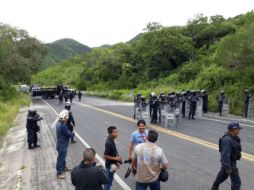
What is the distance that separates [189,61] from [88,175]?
193 ft

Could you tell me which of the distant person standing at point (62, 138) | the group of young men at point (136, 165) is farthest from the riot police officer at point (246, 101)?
the group of young men at point (136, 165)

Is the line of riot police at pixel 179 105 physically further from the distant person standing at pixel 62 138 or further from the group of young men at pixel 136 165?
the group of young men at pixel 136 165

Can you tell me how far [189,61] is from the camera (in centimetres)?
6356

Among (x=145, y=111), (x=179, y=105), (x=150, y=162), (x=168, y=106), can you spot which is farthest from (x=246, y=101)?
(x=150, y=162)

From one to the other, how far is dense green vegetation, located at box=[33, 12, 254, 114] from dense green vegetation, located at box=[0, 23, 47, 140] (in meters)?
13.5

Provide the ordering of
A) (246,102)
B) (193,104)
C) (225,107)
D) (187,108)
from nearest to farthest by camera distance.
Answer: (193,104) → (246,102) → (187,108) → (225,107)

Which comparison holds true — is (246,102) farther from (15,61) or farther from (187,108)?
(15,61)

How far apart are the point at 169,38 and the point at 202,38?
7.10 meters

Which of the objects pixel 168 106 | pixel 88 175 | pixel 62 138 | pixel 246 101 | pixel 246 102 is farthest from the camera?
pixel 246 102

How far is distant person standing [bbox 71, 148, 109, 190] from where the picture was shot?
5.93 m

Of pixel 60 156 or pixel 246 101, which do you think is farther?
pixel 246 101

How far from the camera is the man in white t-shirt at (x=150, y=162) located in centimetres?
678

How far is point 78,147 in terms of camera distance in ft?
53.1

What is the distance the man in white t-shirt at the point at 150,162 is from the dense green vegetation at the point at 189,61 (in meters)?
23.0
